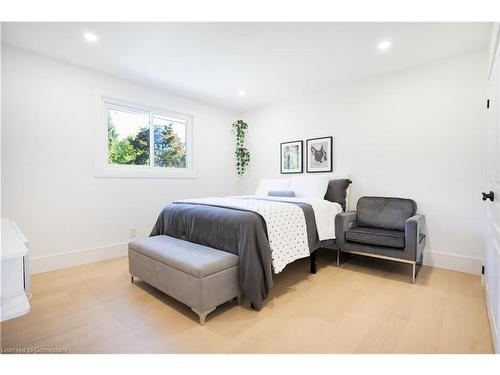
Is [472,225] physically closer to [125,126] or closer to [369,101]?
[369,101]

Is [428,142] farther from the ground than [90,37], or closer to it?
closer to it

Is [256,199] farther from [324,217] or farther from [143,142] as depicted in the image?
[143,142]

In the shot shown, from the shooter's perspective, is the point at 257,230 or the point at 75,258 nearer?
the point at 257,230

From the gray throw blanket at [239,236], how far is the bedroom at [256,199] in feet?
0.05

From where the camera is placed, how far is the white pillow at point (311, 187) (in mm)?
3355

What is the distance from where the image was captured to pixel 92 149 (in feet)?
10.3

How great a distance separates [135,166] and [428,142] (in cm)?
384

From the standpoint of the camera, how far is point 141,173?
3.63 metres

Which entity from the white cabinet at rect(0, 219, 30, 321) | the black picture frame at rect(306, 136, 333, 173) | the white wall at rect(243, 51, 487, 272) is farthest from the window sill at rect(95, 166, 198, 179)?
the white cabinet at rect(0, 219, 30, 321)

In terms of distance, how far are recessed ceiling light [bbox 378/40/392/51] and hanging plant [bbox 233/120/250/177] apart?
107 inches

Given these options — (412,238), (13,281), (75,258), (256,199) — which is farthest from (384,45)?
(75,258)

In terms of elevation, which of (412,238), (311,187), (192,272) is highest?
(311,187)
